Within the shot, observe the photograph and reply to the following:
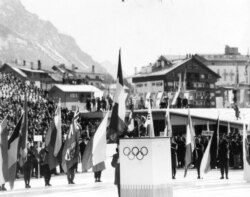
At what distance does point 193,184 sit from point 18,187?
580cm

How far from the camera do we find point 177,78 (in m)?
107

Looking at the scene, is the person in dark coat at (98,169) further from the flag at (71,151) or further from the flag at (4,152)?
the flag at (4,152)

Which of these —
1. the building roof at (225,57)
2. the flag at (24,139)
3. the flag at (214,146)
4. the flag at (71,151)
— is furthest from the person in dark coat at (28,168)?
the building roof at (225,57)

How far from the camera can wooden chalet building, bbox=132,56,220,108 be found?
349 feet

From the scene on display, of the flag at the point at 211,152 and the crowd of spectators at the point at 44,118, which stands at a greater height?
the crowd of spectators at the point at 44,118

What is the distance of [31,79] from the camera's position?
130875 mm

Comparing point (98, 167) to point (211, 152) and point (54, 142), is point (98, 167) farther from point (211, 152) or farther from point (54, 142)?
point (211, 152)

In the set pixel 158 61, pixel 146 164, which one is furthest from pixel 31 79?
pixel 146 164

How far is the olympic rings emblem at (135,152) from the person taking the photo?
45.3 feet

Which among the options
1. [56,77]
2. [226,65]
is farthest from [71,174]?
[226,65]

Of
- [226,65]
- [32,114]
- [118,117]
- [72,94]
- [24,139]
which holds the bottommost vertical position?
[24,139]

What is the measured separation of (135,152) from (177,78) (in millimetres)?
93889

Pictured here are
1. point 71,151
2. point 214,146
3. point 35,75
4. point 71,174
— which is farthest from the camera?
point 35,75

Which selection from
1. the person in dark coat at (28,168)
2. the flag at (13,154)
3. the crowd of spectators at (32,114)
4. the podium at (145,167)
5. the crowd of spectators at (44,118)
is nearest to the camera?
the podium at (145,167)
